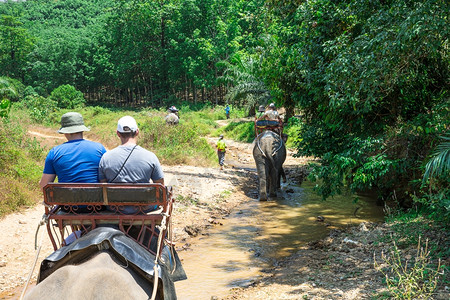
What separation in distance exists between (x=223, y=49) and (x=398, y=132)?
36.5 metres

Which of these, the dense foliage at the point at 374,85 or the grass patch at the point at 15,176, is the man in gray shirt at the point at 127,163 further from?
the grass patch at the point at 15,176

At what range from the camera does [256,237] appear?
10.1 m

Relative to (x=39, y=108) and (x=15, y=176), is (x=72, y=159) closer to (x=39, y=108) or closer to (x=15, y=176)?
(x=15, y=176)

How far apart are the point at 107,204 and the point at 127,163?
51cm

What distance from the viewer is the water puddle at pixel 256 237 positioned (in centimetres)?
779

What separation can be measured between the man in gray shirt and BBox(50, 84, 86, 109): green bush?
145 feet

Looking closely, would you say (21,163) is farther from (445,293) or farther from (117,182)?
(445,293)

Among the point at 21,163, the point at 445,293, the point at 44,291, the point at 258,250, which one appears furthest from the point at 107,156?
the point at 21,163

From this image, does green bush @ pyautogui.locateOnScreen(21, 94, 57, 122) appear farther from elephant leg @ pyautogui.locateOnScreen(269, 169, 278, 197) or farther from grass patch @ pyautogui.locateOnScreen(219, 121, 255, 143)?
elephant leg @ pyautogui.locateOnScreen(269, 169, 278, 197)

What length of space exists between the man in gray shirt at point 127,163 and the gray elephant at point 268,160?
878cm

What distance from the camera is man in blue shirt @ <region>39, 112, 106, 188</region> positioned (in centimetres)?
480

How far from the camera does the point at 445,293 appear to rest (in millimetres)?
5469

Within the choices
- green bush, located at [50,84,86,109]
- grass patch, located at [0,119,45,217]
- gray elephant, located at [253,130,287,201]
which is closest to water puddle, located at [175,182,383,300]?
gray elephant, located at [253,130,287,201]

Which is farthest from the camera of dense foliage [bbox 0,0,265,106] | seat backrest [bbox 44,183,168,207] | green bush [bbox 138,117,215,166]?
dense foliage [bbox 0,0,265,106]
